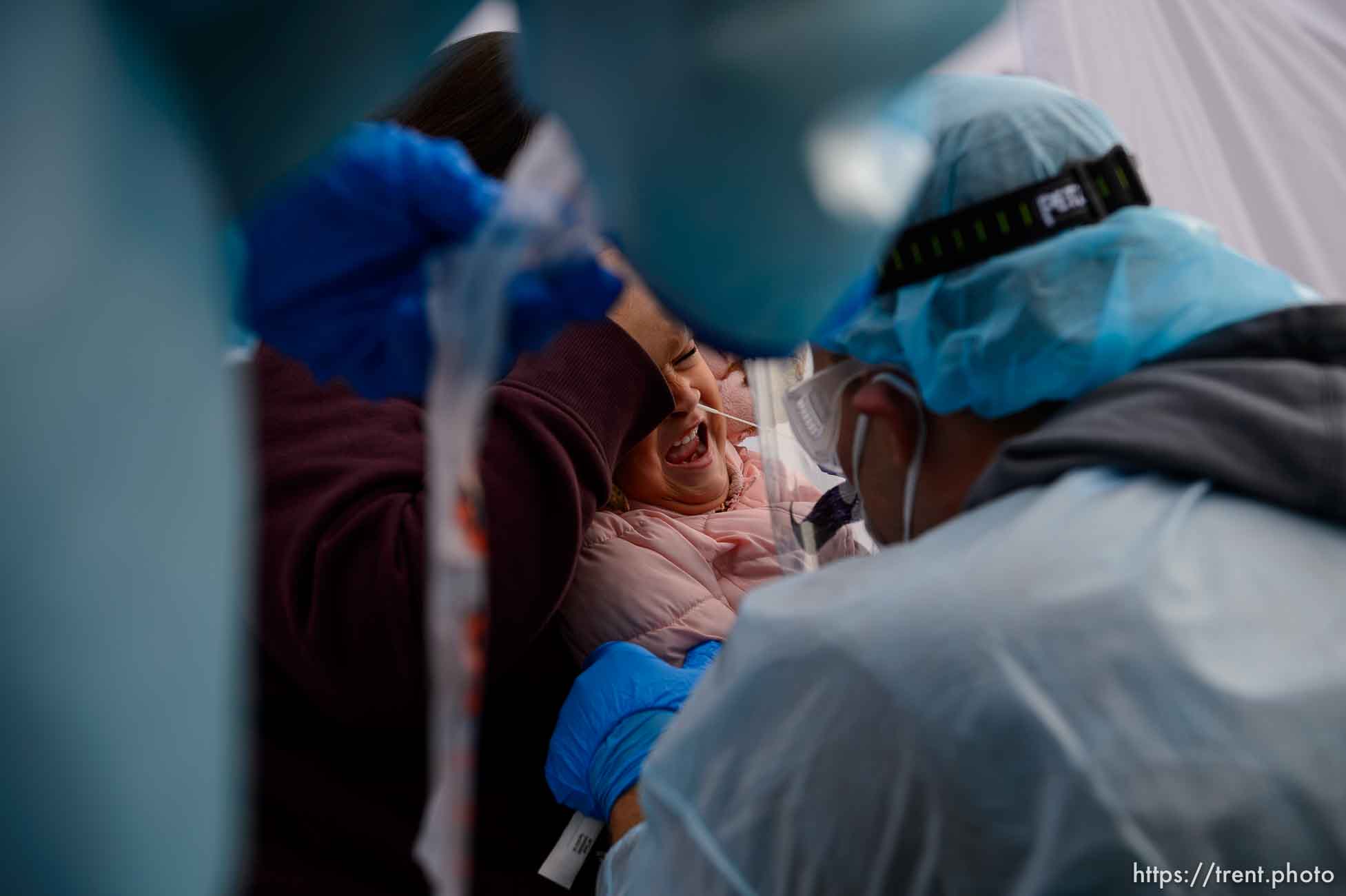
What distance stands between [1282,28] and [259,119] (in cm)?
146

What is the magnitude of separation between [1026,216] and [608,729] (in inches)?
23.0

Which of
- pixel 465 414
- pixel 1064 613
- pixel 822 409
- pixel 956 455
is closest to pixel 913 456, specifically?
pixel 956 455

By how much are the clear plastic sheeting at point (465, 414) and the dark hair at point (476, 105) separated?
1.78ft

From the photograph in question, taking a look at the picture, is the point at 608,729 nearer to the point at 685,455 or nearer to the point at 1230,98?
the point at 685,455

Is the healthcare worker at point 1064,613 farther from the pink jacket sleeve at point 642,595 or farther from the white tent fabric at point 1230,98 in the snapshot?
the white tent fabric at point 1230,98

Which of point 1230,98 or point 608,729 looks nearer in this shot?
point 608,729

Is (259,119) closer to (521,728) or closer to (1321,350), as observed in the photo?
(1321,350)

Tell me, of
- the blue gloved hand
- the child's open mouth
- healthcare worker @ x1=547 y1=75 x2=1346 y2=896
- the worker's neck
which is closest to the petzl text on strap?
healthcare worker @ x1=547 y1=75 x2=1346 y2=896

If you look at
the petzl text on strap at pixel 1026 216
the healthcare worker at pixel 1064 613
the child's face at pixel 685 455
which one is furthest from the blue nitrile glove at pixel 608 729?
the petzl text on strap at pixel 1026 216

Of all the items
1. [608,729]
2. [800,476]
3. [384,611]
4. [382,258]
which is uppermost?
[382,258]

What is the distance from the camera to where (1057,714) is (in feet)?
1.71

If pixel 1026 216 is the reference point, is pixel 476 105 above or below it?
above

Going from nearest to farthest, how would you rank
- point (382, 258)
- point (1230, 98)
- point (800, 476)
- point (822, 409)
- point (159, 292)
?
point (159, 292), point (382, 258), point (822, 409), point (800, 476), point (1230, 98)

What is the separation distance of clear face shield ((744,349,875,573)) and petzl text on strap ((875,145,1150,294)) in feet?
0.69
